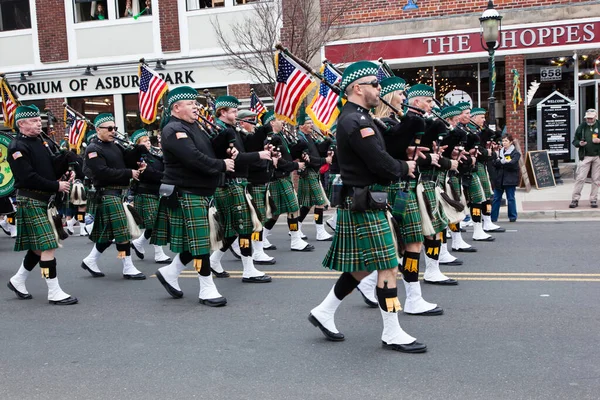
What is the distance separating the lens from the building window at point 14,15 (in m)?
20.0

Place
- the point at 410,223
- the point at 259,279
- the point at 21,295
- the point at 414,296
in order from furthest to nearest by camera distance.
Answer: the point at 259,279 < the point at 21,295 < the point at 414,296 < the point at 410,223

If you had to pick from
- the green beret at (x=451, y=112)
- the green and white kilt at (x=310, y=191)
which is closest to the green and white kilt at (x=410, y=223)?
the green beret at (x=451, y=112)

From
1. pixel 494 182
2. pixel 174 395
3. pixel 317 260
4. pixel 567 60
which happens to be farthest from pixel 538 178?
pixel 174 395

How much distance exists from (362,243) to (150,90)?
6.27 m

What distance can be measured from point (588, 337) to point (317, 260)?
4.07 m

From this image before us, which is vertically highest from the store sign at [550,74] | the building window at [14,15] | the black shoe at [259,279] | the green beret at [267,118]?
the building window at [14,15]

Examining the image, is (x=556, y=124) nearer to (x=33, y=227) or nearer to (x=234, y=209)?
(x=234, y=209)

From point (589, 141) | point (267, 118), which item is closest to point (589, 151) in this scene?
point (589, 141)

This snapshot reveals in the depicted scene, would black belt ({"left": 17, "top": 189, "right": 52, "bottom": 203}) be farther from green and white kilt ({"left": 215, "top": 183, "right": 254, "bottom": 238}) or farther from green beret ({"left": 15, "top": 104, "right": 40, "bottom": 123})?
green and white kilt ({"left": 215, "top": 183, "right": 254, "bottom": 238})

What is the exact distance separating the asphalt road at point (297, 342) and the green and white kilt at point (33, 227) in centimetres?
61

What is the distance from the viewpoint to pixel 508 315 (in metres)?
5.36

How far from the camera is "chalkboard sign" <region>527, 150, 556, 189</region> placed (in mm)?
15039

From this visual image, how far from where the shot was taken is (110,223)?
748cm

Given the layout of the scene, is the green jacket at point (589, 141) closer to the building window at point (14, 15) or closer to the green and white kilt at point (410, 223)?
the green and white kilt at point (410, 223)
